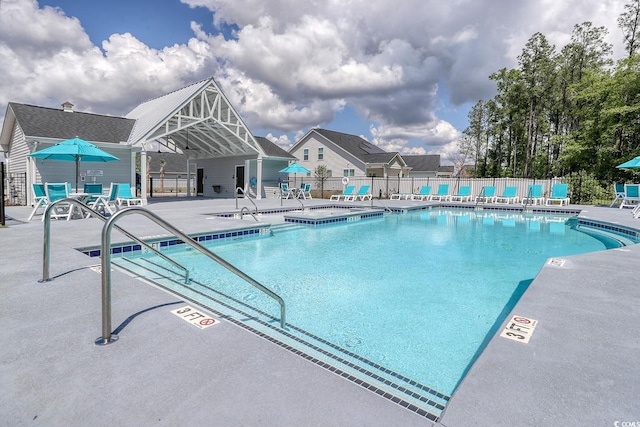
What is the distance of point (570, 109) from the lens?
2308cm

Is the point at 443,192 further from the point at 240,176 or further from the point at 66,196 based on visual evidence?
the point at 66,196

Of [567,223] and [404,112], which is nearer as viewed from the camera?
[567,223]

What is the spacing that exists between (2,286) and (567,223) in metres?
14.8

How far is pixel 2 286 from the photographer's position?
3254 mm

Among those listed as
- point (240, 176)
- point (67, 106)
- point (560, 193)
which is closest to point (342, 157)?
point (240, 176)

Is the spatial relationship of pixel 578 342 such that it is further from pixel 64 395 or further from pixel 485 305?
pixel 64 395

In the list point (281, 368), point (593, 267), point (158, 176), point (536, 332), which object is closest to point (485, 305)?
point (593, 267)

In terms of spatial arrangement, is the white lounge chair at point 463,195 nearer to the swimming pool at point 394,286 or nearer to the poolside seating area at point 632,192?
the poolside seating area at point 632,192

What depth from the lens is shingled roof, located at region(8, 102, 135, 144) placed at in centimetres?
1312

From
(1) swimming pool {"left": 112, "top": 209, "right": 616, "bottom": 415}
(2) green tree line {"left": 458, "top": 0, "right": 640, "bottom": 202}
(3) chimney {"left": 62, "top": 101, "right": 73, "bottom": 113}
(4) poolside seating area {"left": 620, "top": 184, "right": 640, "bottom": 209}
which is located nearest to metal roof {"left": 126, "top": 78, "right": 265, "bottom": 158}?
(3) chimney {"left": 62, "top": 101, "right": 73, "bottom": 113}

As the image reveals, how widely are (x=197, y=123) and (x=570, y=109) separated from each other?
80.1 feet

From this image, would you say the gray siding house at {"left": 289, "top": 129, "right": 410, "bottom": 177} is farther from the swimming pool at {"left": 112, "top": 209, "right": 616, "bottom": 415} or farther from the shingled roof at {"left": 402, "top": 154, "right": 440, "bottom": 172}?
the swimming pool at {"left": 112, "top": 209, "right": 616, "bottom": 415}

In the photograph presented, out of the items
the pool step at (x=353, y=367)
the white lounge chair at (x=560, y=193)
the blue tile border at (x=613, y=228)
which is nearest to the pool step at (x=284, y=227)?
the pool step at (x=353, y=367)

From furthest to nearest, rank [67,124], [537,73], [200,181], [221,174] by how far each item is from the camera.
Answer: [200,181], [537,73], [221,174], [67,124]
